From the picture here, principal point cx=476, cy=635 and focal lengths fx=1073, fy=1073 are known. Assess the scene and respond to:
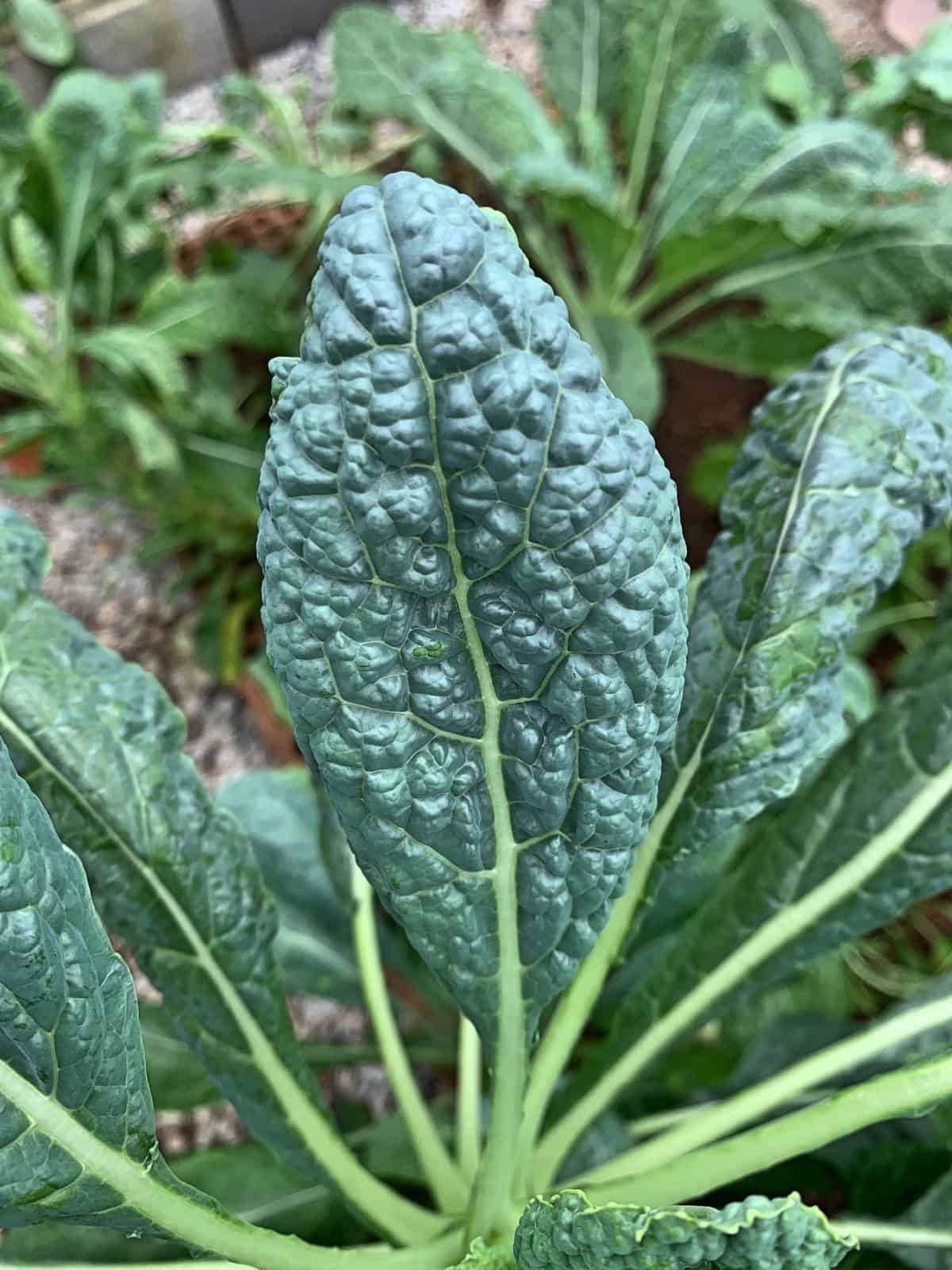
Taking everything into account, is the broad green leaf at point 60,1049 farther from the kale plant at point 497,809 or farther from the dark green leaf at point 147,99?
the dark green leaf at point 147,99

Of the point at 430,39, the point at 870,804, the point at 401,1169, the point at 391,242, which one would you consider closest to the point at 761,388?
the point at 430,39

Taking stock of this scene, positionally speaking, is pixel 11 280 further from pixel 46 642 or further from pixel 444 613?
pixel 444 613

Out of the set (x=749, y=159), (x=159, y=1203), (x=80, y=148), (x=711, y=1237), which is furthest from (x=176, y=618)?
(x=711, y=1237)

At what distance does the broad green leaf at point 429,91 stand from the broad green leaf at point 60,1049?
1.15 meters

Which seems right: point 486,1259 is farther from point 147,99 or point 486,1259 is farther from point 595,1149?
point 147,99

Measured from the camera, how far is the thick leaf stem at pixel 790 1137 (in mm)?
444

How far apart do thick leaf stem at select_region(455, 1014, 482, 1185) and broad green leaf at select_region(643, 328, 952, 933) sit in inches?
7.9

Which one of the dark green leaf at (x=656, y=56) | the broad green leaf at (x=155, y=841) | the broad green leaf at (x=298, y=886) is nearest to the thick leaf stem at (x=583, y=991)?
the broad green leaf at (x=155, y=841)

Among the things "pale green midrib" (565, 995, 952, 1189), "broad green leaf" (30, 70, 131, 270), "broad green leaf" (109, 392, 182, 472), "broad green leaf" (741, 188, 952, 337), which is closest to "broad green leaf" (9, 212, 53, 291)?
"broad green leaf" (30, 70, 131, 270)

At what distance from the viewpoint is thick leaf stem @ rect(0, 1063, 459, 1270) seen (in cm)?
38

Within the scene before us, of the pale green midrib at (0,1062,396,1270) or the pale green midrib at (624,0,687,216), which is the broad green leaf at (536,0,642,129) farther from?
the pale green midrib at (0,1062,396,1270)

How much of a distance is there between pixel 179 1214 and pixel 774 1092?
32cm

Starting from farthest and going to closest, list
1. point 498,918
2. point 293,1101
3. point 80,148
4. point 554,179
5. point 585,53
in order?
point 585,53
point 80,148
point 554,179
point 293,1101
point 498,918

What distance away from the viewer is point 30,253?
4.31 feet
